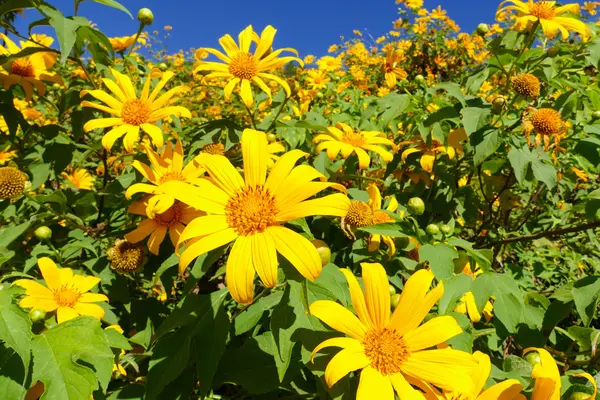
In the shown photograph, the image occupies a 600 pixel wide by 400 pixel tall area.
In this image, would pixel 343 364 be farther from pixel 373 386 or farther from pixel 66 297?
pixel 66 297

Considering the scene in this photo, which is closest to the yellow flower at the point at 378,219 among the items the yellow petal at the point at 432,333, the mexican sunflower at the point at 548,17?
the yellow petal at the point at 432,333

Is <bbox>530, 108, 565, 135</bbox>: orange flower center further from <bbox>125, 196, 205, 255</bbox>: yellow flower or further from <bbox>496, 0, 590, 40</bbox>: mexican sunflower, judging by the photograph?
<bbox>125, 196, 205, 255</bbox>: yellow flower

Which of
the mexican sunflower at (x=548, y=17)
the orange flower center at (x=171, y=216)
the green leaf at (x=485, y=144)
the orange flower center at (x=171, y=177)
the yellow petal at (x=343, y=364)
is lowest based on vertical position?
the yellow petal at (x=343, y=364)

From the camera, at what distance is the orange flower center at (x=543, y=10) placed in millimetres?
2064

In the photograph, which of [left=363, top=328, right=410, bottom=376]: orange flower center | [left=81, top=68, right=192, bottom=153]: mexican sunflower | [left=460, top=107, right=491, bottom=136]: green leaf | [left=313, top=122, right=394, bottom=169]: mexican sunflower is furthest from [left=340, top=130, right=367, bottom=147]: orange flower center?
[left=363, top=328, right=410, bottom=376]: orange flower center

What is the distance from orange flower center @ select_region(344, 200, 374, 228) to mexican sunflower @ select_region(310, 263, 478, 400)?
1.40 ft

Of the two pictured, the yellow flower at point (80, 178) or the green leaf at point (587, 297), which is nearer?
the green leaf at point (587, 297)

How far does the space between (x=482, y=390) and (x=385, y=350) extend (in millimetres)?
297

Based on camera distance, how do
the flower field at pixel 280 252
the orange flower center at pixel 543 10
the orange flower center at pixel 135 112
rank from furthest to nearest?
the orange flower center at pixel 543 10 < the orange flower center at pixel 135 112 < the flower field at pixel 280 252

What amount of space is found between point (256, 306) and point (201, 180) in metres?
0.47

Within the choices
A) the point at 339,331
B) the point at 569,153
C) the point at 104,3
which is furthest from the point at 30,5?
the point at 569,153

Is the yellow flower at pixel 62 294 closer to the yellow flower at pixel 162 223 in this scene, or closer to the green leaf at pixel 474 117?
the yellow flower at pixel 162 223

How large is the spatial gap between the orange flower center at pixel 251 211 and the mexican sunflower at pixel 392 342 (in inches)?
12.2

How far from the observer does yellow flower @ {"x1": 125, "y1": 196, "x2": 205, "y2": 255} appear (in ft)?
5.26
